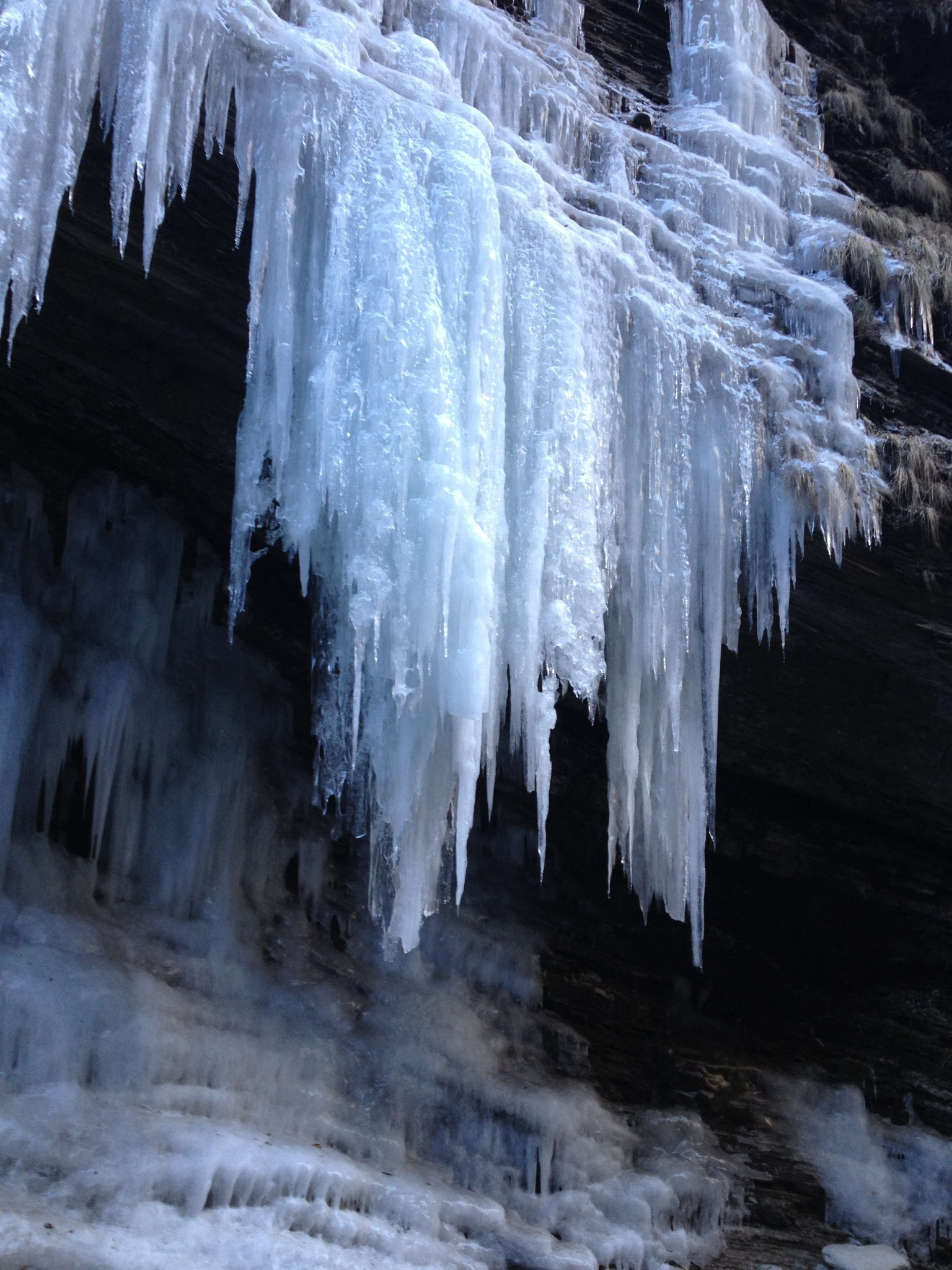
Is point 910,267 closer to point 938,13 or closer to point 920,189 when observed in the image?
point 920,189

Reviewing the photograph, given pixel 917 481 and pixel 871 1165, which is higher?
pixel 917 481

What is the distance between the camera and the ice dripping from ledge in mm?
4805

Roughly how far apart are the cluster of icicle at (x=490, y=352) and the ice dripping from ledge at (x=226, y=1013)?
3.83 feet

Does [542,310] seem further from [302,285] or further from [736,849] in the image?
[736,849]

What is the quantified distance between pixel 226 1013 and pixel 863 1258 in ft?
12.1

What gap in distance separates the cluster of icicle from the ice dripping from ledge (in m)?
1.17

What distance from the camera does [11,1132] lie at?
4.57m

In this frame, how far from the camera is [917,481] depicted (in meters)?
6.02

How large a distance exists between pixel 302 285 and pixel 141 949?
3320mm

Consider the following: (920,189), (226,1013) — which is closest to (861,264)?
(920,189)

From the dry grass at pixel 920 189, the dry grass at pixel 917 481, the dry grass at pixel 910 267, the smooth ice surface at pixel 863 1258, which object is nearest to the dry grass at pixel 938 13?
the dry grass at pixel 920 189

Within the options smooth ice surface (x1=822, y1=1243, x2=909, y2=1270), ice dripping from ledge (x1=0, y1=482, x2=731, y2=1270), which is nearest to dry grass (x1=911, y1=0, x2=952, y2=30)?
ice dripping from ledge (x1=0, y1=482, x2=731, y2=1270)

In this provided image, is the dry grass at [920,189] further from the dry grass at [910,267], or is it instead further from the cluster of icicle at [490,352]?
the cluster of icicle at [490,352]

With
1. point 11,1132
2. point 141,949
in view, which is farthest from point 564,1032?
point 11,1132
